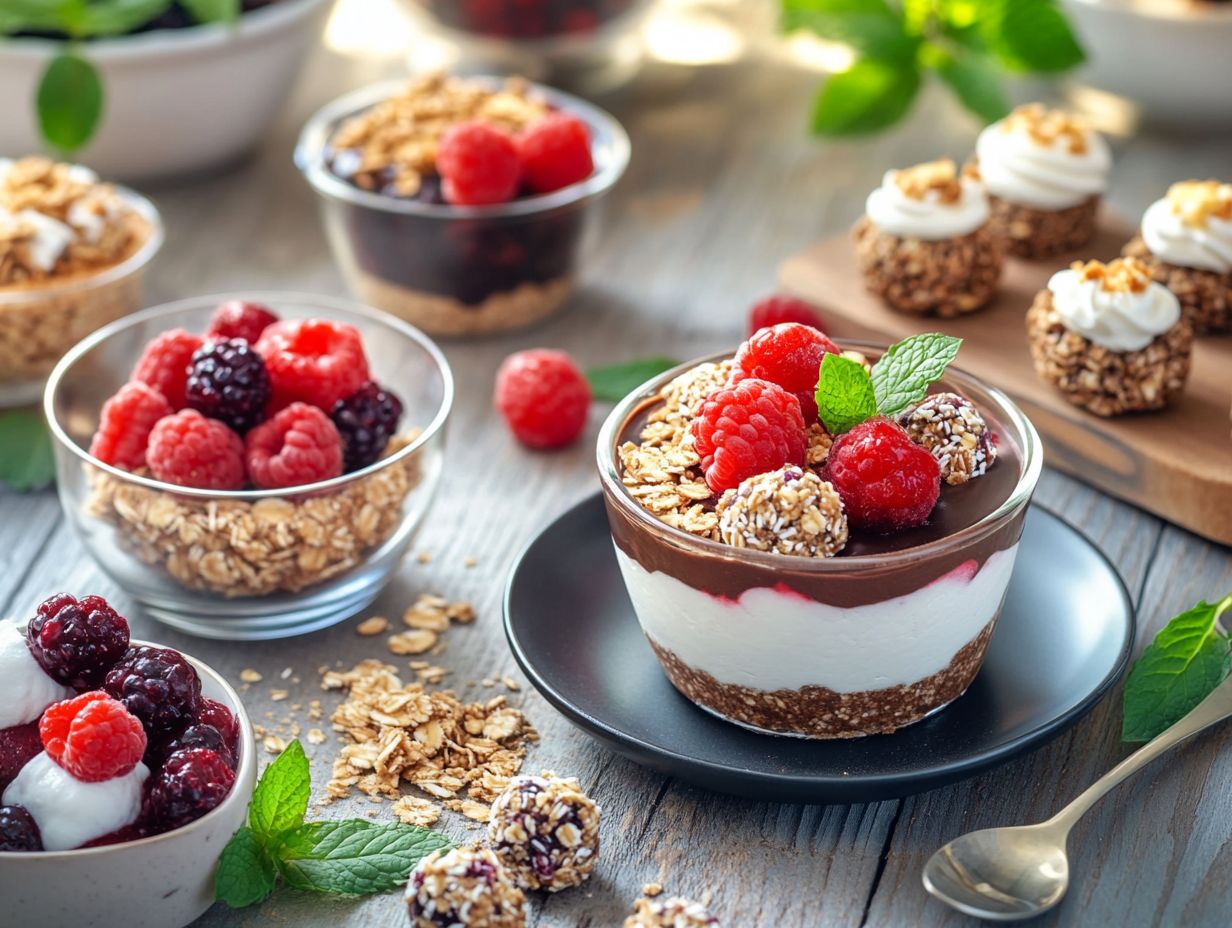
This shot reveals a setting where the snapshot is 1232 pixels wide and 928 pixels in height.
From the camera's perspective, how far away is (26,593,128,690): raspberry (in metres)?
1.29

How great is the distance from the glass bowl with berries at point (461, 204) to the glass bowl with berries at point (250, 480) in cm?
45

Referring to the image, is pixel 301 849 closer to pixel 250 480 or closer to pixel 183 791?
pixel 183 791

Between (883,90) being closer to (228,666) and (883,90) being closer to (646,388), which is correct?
(646,388)

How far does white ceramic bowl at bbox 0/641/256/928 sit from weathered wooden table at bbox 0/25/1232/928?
0.07 meters

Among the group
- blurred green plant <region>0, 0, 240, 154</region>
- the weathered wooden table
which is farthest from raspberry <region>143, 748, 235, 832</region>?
blurred green plant <region>0, 0, 240, 154</region>

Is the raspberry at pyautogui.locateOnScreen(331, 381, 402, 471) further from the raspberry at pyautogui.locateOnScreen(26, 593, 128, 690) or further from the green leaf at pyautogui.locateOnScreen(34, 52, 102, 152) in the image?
the green leaf at pyautogui.locateOnScreen(34, 52, 102, 152)

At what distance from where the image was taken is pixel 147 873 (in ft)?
3.92

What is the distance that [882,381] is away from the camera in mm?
1405

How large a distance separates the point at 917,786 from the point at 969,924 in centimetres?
12

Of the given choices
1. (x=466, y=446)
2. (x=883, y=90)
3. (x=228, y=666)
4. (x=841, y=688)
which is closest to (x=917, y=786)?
(x=841, y=688)

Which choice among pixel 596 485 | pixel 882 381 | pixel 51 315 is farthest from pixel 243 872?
pixel 51 315

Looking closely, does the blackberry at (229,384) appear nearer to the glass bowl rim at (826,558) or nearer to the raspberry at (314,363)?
the raspberry at (314,363)

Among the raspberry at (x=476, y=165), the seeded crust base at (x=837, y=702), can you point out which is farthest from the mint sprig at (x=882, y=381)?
the raspberry at (x=476, y=165)

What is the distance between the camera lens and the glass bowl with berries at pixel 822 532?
1278 millimetres
